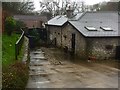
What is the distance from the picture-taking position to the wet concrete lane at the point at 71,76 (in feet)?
40.8

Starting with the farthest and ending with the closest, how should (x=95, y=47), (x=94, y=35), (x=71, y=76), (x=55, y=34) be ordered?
(x=55, y=34)
(x=95, y=47)
(x=94, y=35)
(x=71, y=76)

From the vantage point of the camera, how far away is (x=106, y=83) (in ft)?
42.7

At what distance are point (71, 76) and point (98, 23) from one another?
1040 cm

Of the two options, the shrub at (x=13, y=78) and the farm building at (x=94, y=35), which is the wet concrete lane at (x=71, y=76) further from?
the farm building at (x=94, y=35)

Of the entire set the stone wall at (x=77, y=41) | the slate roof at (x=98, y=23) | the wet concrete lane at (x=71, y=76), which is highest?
the slate roof at (x=98, y=23)

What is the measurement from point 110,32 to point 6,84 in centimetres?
1389

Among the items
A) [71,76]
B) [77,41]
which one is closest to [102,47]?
[77,41]

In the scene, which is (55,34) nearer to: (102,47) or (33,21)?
(102,47)

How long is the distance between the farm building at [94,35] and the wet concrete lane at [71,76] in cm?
308

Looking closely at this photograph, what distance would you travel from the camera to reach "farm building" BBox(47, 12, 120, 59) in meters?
21.0

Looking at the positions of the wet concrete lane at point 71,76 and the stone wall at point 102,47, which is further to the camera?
the stone wall at point 102,47

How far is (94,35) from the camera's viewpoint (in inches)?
816

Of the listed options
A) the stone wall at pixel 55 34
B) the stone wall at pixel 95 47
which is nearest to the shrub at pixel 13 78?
the stone wall at pixel 95 47

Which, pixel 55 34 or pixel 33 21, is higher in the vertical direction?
pixel 33 21
